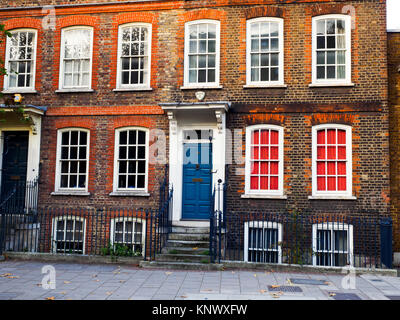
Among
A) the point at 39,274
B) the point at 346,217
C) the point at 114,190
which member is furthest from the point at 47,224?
the point at 346,217

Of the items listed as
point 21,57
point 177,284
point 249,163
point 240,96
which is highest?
point 21,57

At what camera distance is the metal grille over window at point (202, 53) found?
1250 cm

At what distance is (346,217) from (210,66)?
6.32 m

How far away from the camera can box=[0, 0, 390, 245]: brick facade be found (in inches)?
452

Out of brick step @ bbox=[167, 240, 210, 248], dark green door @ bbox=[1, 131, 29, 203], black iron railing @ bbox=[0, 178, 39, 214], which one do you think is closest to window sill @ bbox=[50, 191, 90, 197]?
black iron railing @ bbox=[0, 178, 39, 214]

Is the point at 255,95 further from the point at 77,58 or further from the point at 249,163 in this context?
the point at 77,58

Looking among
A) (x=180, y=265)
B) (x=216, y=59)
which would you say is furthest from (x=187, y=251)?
(x=216, y=59)

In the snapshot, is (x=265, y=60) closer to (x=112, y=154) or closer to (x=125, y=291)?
(x=112, y=154)

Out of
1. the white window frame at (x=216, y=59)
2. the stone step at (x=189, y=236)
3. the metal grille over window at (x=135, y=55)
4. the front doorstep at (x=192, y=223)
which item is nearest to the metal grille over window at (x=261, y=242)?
A: the front doorstep at (x=192, y=223)

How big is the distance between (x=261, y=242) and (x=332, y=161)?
130 inches

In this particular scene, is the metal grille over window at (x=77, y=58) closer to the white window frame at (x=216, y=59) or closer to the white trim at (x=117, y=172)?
the white trim at (x=117, y=172)

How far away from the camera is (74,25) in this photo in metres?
13.3

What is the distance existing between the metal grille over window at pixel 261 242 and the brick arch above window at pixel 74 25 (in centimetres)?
713

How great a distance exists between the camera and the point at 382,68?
11.6 meters
